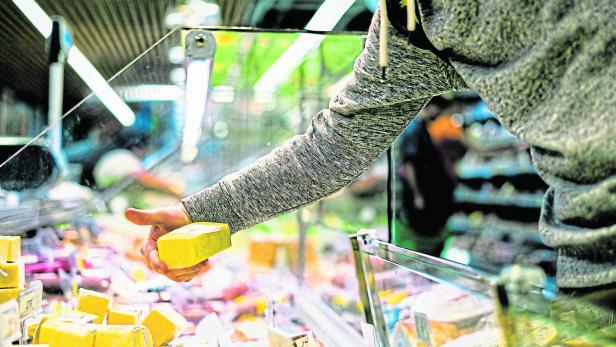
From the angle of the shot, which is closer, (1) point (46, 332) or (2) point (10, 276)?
(1) point (46, 332)

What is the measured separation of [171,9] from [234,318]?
4.33 ft

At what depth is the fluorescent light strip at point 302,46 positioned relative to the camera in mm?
2529

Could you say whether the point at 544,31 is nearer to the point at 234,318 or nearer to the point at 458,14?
the point at 458,14

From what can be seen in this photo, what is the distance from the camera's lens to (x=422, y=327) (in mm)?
1145

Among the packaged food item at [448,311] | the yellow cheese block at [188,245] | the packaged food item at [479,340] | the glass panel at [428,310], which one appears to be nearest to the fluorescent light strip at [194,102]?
the glass panel at [428,310]

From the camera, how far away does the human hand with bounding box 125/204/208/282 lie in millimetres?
1108

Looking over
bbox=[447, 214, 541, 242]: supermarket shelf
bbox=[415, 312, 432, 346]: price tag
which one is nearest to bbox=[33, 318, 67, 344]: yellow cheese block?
bbox=[415, 312, 432, 346]: price tag

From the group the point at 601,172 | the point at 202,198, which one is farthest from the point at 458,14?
the point at 202,198

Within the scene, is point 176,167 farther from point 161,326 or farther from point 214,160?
point 161,326

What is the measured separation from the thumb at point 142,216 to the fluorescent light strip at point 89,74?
1507 mm

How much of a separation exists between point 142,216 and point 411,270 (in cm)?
52

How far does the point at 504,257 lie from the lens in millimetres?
2611

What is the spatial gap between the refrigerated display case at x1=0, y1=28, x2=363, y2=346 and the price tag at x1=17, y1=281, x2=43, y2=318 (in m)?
0.74

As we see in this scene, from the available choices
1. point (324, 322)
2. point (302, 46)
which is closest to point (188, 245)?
point (324, 322)
